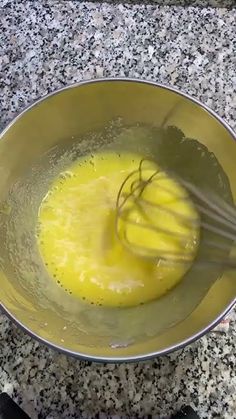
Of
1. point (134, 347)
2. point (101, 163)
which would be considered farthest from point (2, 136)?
point (134, 347)

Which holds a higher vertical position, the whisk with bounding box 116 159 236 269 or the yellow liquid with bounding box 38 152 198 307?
the whisk with bounding box 116 159 236 269

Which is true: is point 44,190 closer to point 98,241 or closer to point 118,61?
point 98,241

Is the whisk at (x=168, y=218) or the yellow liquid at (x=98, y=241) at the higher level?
the whisk at (x=168, y=218)

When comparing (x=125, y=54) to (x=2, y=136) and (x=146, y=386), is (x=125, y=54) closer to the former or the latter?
(x=2, y=136)
